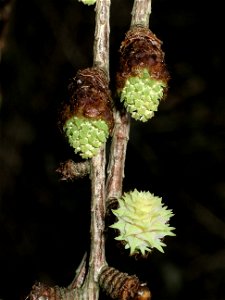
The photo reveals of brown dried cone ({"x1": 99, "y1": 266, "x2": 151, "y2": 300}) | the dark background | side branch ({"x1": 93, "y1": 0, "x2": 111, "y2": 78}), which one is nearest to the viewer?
brown dried cone ({"x1": 99, "y1": 266, "x2": 151, "y2": 300})

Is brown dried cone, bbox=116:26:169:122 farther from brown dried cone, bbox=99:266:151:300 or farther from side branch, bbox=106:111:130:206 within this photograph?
brown dried cone, bbox=99:266:151:300

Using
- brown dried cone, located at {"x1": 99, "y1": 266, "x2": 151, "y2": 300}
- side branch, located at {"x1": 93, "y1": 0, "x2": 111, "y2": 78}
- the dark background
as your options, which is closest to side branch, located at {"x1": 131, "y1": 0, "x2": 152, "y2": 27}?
side branch, located at {"x1": 93, "y1": 0, "x2": 111, "y2": 78}

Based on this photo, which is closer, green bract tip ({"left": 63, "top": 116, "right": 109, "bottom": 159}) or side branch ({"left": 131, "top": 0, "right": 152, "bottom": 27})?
green bract tip ({"left": 63, "top": 116, "right": 109, "bottom": 159})

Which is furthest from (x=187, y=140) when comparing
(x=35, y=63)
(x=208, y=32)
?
(x=35, y=63)

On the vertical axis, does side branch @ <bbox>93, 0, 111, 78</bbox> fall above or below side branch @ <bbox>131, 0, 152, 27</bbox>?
below

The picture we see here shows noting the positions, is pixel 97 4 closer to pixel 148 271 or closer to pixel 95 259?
pixel 95 259

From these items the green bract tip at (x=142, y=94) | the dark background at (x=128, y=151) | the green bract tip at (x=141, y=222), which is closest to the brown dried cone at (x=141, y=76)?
the green bract tip at (x=142, y=94)

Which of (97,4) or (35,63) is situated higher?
(35,63)

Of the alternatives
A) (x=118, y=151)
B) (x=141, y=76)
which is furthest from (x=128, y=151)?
(x=141, y=76)
